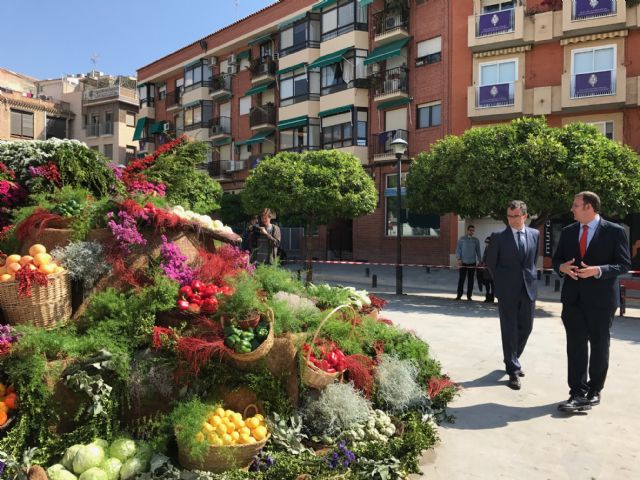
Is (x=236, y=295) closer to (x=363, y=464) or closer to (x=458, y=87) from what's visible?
(x=363, y=464)

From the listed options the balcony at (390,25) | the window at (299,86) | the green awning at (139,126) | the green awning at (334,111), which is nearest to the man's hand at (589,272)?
the balcony at (390,25)

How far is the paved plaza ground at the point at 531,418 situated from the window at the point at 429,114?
1730 centimetres

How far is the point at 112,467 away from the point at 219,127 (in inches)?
1409

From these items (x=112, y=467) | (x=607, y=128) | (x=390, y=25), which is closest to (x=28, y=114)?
(x=390, y=25)

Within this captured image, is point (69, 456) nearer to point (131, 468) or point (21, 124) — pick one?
point (131, 468)

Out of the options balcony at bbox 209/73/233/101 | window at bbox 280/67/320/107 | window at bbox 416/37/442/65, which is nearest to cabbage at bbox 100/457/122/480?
window at bbox 416/37/442/65

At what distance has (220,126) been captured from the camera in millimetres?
37688

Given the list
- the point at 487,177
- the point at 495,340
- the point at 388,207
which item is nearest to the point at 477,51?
the point at 388,207

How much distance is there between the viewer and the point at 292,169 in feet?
63.6

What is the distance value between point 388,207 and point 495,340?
752 inches

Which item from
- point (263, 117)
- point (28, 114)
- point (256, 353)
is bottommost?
point (256, 353)

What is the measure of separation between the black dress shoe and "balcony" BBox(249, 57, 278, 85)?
101ft

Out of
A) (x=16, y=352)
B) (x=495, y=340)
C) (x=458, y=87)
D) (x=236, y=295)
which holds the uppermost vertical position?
(x=458, y=87)

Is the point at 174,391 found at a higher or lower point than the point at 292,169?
lower
